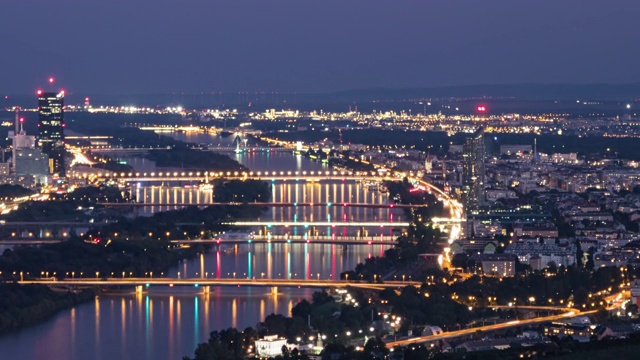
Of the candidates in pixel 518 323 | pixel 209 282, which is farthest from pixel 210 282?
pixel 518 323

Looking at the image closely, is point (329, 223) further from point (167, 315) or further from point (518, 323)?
point (518, 323)

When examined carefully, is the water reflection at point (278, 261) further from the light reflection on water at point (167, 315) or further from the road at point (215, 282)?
the road at point (215, 282)

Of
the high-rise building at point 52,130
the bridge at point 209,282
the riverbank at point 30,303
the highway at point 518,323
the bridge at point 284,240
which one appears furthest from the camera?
the high-rise building at point 52,130

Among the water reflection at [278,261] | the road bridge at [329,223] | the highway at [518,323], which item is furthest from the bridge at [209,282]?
the road bridge at [329,223]

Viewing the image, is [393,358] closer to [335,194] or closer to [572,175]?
[335,194]

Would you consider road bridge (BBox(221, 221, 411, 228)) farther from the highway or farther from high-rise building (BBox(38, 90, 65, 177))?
high-rise building (BBox(38, 90, 65, 177))

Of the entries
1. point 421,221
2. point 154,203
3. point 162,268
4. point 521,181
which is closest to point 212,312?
point 162,268

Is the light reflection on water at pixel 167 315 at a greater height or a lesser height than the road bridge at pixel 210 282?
lesser
